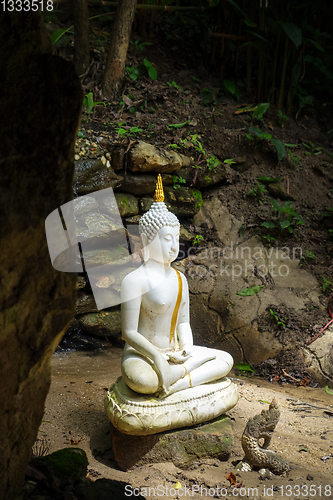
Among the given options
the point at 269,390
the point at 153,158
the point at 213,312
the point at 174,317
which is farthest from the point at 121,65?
the point at 269,390

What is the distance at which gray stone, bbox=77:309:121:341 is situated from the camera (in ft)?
16.4

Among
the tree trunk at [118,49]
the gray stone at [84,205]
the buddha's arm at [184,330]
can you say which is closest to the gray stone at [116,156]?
the gray stone at [84,205]

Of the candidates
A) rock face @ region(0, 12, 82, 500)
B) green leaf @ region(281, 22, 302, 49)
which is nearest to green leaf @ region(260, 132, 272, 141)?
green leaf @ region(281, 22, 302, 49)

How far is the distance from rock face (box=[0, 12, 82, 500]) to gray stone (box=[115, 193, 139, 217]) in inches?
159

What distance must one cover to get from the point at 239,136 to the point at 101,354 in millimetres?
3999

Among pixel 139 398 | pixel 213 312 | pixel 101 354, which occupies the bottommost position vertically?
pixel 101 354

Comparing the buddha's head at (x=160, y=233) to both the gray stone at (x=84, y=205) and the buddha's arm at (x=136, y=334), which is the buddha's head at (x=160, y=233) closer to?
the buddha's arm at (x=136, y=334)

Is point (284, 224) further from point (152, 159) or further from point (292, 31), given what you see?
point (292, 31)

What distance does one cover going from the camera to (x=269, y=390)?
412 cm

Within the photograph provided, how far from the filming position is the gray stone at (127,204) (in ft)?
17.9

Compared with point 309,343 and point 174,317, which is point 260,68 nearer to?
point 309,343

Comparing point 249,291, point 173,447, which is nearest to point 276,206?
point 249,291

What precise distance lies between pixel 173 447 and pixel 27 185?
2.14 m

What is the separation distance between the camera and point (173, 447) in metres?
2.70
